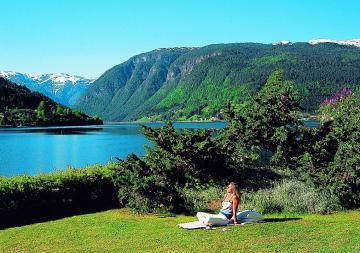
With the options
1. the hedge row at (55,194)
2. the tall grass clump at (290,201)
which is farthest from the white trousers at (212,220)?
the hedge row at (55,194)

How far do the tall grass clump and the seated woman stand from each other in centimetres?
409

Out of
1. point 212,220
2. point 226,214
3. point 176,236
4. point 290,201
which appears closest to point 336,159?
point 290,201

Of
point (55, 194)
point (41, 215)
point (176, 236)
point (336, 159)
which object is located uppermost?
point (336, 159)

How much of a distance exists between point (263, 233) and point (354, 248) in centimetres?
393

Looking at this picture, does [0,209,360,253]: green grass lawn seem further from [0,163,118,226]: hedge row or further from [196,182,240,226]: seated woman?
[0,163,118,226]: hedge row

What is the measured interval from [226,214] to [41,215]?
1040cm

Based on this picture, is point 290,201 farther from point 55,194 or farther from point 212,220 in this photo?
point 55,194

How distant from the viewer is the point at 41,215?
2491 cm

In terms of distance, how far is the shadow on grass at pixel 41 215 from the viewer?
76.0ft

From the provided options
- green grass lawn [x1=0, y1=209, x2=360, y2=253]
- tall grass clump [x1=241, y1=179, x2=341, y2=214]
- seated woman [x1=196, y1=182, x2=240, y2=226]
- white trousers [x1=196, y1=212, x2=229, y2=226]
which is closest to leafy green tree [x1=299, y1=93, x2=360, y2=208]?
tall grass clump [x1=241, y1=179, x2=341, y2=214]

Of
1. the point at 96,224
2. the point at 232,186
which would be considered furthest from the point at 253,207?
the point at 96,224

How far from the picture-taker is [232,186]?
20.9 meters

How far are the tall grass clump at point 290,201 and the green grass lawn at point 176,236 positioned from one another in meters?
1.15

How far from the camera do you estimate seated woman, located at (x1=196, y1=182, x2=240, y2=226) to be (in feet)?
66.4
